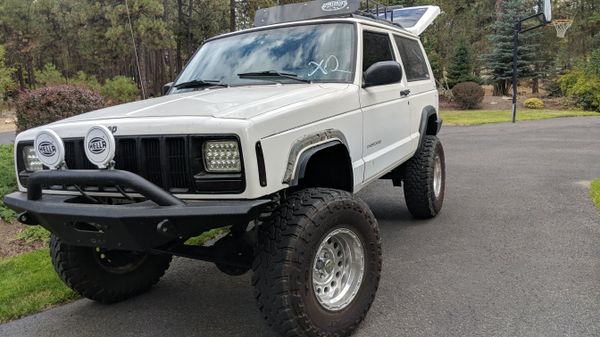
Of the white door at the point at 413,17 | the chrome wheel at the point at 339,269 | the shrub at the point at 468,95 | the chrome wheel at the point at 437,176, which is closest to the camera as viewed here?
the chrome wheel at the point at 339,269

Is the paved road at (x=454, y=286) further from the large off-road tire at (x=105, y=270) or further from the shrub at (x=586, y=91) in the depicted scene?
the shrub at (x=586, y=91)

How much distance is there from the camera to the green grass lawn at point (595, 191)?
6.52 metres

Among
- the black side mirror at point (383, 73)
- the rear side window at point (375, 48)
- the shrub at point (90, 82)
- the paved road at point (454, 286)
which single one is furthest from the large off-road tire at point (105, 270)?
the shrub at point (90, 82)

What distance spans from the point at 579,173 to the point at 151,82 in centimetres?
3260

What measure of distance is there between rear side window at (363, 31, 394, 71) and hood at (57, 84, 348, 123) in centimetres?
62

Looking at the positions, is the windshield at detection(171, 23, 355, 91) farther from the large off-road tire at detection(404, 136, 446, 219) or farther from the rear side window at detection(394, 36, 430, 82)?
the large off-road tire at detection(404, 136, 446, 219)

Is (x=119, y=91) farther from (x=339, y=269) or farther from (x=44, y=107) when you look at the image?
(x=339, y=269)

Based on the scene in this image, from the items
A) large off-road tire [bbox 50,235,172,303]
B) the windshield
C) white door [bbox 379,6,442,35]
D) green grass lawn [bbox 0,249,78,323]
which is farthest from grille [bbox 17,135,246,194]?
white door [bbox 379,6,442,35]

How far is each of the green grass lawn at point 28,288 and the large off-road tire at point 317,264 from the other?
2113 millimetres

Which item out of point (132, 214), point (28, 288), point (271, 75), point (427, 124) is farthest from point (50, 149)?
point (427, 124)

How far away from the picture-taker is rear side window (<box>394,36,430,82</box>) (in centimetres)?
548

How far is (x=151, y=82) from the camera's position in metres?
36.7

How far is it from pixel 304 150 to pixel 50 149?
4.88 ft

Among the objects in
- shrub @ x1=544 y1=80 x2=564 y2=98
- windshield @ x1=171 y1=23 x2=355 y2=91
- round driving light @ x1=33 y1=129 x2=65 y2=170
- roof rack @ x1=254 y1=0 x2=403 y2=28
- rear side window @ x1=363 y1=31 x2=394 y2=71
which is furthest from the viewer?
shrub @ x1=544 y1=80 x2=564 y2=98
